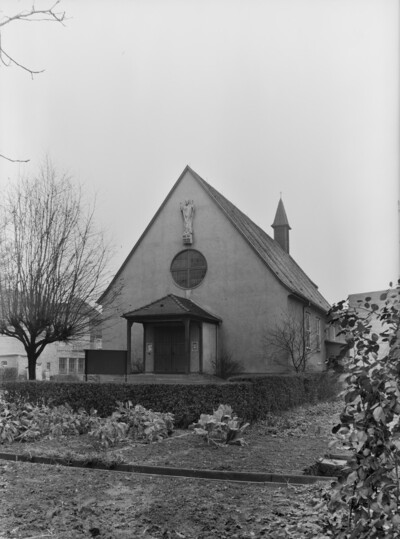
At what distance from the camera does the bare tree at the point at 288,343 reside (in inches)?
1093

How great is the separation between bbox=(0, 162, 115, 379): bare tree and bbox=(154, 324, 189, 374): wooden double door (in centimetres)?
831

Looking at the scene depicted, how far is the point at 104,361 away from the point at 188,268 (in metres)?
12.4

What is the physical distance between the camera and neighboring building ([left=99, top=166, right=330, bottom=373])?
28.3 m

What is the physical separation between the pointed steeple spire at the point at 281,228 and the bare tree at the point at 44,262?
2633 cm

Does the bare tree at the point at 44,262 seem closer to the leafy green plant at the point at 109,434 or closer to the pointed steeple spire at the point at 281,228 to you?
the leafy green plant at the point at 109,434

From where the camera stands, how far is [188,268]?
31359 millimetres

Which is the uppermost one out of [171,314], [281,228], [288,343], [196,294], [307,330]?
[281,228]

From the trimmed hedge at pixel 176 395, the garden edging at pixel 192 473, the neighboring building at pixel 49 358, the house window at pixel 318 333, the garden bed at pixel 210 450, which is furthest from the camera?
the neighboring building at pixel 49 358

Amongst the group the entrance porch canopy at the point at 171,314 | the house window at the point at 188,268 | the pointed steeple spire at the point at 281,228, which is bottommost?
the entrance porch canopy at the point at 171,314

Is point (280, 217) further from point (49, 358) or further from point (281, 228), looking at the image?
point (49, 358)

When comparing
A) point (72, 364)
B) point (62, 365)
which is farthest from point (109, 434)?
point (72, 364)

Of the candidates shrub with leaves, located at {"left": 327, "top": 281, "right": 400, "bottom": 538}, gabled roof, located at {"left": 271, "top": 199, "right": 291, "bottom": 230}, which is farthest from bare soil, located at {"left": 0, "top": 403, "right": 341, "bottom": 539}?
gabled roof, located at {"left": 271, "top": 199, "right": 291, "bottom": 230}

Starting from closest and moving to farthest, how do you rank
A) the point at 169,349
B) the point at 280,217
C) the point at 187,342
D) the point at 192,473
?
the point at 192,473 → the point at 187,342 → the point at 169,349 → the point at 280,217

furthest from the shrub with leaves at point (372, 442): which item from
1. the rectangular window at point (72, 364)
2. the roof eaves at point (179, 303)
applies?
the rectangular window at point (72, 364)
